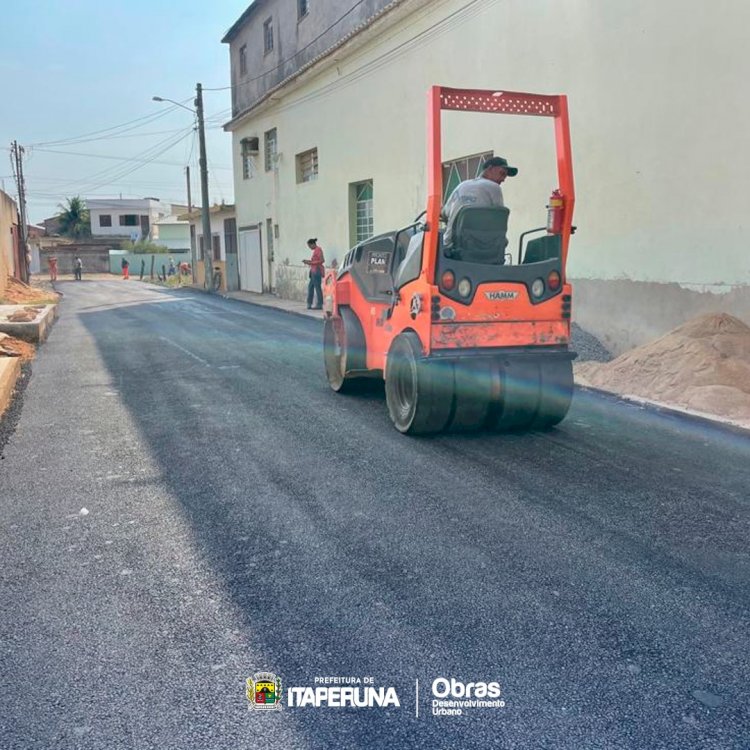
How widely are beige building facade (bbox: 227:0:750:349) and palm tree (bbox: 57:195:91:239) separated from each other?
64.1 meters

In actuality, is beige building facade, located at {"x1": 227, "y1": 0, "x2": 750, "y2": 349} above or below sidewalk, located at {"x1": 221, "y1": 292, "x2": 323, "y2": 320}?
above

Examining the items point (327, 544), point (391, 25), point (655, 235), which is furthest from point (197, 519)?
point (391, 25)

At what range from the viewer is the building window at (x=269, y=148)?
25211 mm

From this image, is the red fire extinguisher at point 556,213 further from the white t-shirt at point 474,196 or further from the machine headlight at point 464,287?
the machine headlight at point 464,287

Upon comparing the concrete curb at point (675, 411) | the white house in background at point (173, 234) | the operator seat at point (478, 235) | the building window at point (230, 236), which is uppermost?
the white house in background at point (173, 234)

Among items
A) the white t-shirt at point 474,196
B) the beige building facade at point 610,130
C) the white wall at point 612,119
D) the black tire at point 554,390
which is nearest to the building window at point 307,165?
the beige building facade at point 610,130

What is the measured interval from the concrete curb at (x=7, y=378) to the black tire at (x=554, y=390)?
17.7 ft

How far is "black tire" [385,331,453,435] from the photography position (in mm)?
6082

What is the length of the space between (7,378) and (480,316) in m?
5.64

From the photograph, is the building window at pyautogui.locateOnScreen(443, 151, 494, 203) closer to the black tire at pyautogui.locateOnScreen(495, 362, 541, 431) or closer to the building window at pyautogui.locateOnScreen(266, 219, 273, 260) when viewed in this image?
the black tire at pyautogui.locateOnScreen(495, 362, 541, 431)

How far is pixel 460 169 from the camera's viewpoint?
546 inches

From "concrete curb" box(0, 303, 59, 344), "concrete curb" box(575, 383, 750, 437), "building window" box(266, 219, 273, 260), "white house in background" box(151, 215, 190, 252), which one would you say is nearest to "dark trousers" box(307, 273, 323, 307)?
"building window" box(266, 219, 273, 260)

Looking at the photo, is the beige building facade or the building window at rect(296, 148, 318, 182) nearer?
the beige building facade

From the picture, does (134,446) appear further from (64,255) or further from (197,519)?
(64,255)
